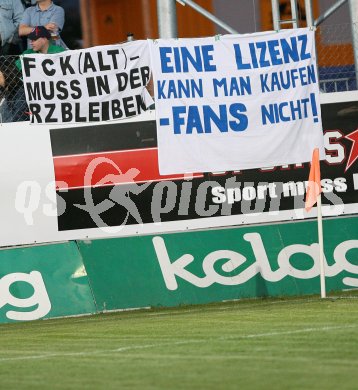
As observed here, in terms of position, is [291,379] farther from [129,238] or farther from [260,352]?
[129,238]

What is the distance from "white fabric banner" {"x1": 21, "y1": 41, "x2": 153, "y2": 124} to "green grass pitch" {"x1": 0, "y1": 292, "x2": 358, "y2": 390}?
3454 millimetres

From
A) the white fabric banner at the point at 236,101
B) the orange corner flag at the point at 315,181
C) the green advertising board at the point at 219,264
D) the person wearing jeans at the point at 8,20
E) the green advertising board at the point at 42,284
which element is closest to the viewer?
the orange corner flag at the point at 315,181

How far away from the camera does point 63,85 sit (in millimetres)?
17578

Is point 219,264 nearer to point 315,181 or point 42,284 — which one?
point 315,181

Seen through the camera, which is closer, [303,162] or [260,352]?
[260,352]

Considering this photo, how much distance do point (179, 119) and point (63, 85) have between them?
1.71m

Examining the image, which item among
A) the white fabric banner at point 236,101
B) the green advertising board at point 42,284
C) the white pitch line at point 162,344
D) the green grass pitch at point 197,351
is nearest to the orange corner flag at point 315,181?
the green grass pitch at point 197,351

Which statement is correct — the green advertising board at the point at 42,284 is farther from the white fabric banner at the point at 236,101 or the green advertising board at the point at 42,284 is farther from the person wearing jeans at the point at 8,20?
the person wearing jeans at the point at 8,20

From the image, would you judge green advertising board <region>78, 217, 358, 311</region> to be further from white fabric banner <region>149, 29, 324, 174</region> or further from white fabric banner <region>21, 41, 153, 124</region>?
white fabric banner <region>21, 41, 153, 124</region>

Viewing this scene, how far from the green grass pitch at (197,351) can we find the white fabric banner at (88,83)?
3454 millimetres

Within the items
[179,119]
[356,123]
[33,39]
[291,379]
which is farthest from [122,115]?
[291,379]

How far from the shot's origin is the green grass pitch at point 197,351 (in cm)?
882

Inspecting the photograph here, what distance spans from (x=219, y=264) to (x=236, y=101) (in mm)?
2339

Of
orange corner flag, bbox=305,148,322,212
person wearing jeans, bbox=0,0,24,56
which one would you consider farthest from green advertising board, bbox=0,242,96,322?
person wearing jeans, bbox=0,0,24,56
